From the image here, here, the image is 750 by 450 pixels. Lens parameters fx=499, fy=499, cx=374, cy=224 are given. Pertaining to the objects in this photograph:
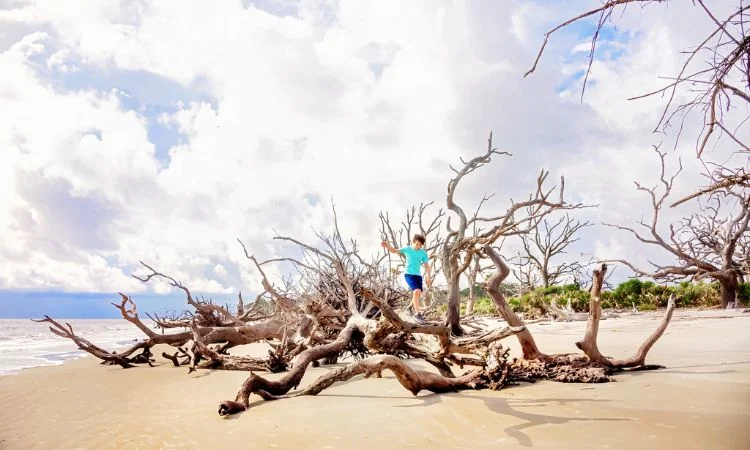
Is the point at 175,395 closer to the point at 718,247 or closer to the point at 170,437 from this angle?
the point at 170,437

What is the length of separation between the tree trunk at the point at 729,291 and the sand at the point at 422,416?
9238 millimetres

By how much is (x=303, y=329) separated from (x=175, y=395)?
2.27 metres

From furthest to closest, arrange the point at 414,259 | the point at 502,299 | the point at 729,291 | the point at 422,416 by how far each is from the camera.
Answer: the point at 729,291 → the point at 414,259 → the point at 502,299 → the point at 422,416

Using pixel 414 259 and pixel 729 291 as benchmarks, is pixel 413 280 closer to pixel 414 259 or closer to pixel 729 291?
pixel 414 259

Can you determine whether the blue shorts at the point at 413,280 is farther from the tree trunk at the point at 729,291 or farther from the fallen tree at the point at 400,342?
the tree trunk at the point at 729,291

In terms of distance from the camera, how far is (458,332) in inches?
281

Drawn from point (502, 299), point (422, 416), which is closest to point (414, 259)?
point (502, 299)

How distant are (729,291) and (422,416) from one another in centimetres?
1467

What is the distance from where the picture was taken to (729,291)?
14.6 metres

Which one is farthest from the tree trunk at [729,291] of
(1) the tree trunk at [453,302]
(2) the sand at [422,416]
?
(1) the tree trunk at [453,302]

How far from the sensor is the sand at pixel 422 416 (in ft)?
10.5

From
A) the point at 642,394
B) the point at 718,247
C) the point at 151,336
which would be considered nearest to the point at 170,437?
the point at 642,394

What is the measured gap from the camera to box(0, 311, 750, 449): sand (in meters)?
3.21

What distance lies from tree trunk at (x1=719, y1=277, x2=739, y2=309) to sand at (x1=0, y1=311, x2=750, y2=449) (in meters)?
9.24
